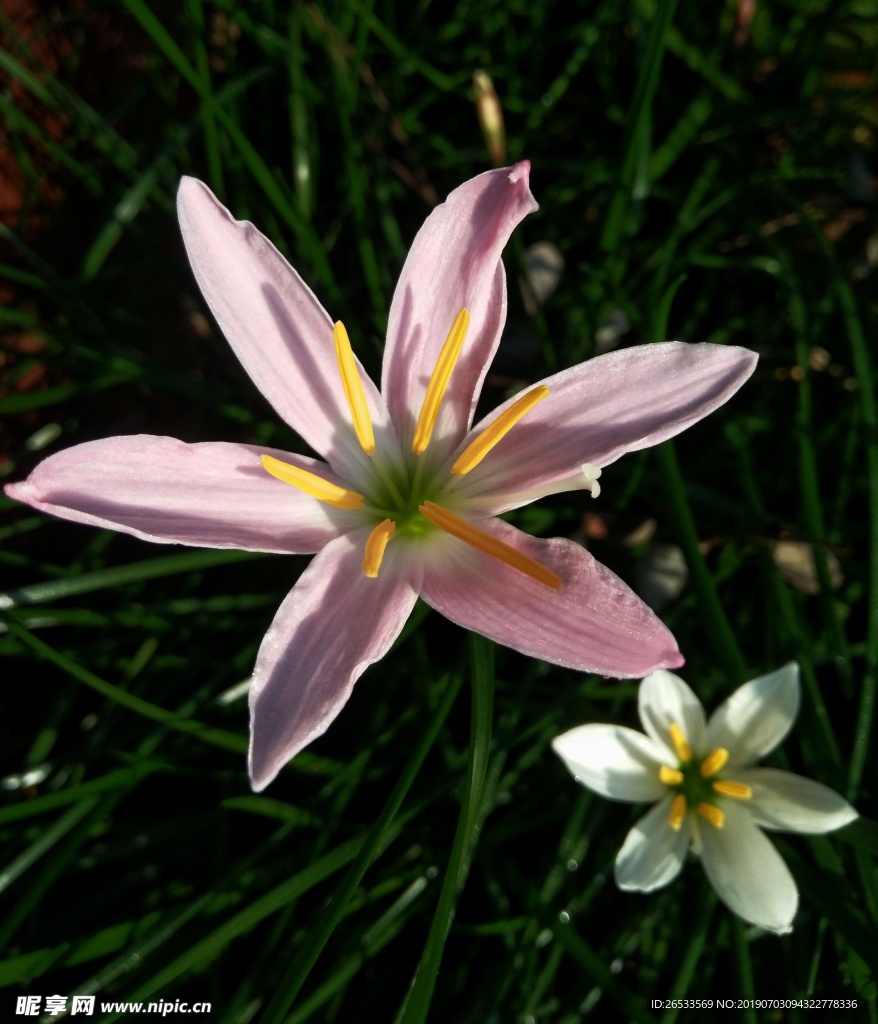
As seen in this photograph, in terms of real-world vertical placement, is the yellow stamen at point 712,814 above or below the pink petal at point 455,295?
below

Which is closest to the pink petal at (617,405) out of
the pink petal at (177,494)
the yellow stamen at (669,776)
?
the pink petal at (177,494)

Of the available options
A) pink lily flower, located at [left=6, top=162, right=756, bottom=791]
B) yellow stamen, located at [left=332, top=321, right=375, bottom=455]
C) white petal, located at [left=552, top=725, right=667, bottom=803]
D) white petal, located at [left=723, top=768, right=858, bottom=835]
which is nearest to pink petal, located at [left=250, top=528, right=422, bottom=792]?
pink lily flower, located at [left=6, top=162, right=756, bottom=791]

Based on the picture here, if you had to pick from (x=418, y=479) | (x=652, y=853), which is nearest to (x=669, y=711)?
(x=652, y=853)

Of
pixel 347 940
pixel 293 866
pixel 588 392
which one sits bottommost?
pixel 347 940

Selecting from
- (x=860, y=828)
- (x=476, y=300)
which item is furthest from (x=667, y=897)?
(x=476, y=300)

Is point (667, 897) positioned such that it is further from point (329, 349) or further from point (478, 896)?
point (329, 349)

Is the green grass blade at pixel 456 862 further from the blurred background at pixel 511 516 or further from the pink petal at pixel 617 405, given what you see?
the pink petal at pixel 617 405
